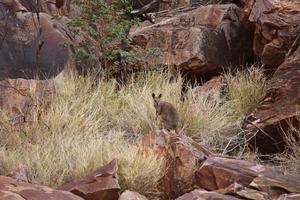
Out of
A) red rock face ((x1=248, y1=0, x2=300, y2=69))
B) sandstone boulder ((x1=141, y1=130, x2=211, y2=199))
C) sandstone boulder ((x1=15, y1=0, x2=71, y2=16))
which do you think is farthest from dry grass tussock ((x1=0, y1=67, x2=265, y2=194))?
sandstone boulder ((x1=15, y1=0, x2=71, y2=16))

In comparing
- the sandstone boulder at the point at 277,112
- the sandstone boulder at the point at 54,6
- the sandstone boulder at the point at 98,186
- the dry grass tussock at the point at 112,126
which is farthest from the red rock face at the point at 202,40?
the sandstone boulder at the point at 98,186

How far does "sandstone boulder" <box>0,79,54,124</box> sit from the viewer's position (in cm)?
672

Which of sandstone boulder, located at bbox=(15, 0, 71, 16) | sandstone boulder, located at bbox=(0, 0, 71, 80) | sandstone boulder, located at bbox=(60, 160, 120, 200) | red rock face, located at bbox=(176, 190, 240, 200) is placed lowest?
sandstone boulder, located at bbox=(60, 160, 120, 200)

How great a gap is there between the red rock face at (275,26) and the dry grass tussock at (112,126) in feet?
1.09

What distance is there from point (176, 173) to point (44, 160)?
1217 mm

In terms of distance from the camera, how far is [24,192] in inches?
144

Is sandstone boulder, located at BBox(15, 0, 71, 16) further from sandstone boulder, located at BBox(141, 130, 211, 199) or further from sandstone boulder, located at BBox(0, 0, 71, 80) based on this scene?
sandstone boulder, located at BBox(141, 130, 211, 199)

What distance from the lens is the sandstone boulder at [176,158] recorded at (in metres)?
4.84

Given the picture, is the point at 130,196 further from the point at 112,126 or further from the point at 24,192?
the point at 112,126

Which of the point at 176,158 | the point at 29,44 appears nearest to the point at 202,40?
the point at 29,44

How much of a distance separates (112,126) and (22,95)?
124cm

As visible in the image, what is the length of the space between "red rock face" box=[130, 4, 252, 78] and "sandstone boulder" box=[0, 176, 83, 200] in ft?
15.9

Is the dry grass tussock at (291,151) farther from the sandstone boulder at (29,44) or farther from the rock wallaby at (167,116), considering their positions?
the sandstone boulder at (29,44)

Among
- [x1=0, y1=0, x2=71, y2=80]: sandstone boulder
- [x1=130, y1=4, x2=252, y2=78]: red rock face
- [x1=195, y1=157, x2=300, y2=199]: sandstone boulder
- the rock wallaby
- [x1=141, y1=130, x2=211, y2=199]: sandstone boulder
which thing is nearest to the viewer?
[x1=195, y1=157, x2=300, y2=199]: sandstone boulder
